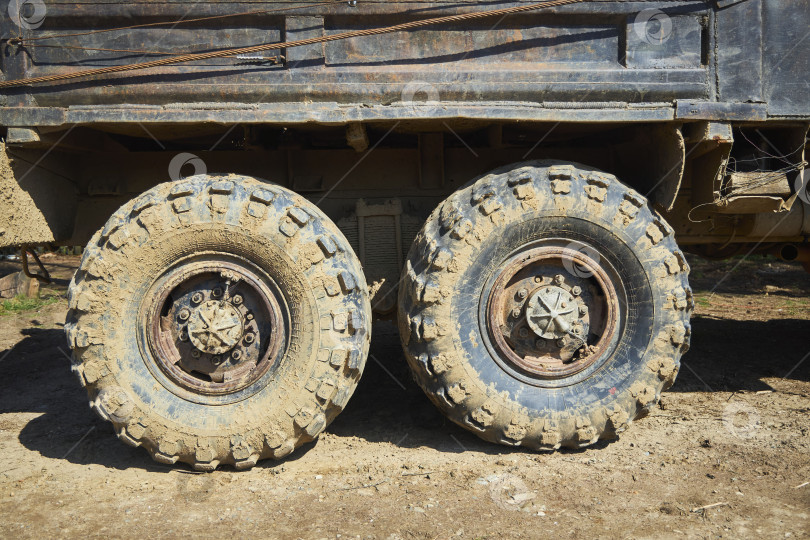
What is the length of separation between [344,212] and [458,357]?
53.9 inches

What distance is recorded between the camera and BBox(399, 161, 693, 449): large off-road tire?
3.68 meters

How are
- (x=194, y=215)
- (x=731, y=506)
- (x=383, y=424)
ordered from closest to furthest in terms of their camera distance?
(x=731, y=506) → (x=194, y=215) → (x=383, y=424)

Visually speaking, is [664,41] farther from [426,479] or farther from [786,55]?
[426,479]

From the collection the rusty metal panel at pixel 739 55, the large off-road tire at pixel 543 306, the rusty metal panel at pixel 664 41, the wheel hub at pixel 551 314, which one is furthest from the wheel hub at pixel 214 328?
the rusty metal panel at pixel 739 55

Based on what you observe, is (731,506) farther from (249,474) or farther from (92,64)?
(92,64)

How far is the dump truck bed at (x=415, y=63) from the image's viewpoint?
141 inches

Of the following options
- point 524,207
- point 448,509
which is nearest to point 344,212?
point 524,207

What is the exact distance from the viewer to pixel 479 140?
14.9 feet

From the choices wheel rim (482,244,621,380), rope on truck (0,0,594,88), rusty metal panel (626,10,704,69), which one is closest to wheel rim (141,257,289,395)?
rope on truck (0,0,594,88)

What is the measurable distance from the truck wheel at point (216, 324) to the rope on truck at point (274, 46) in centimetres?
64

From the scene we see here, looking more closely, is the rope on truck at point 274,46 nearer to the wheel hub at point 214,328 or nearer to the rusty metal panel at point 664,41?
the rusty metal panel at point 664,41

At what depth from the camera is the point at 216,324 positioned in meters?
3.58

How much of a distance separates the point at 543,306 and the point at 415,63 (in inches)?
58.6

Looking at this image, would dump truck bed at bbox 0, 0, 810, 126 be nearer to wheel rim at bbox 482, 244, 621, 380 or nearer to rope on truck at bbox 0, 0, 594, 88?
rope on truck at bbox 0, 0, 594, 88
